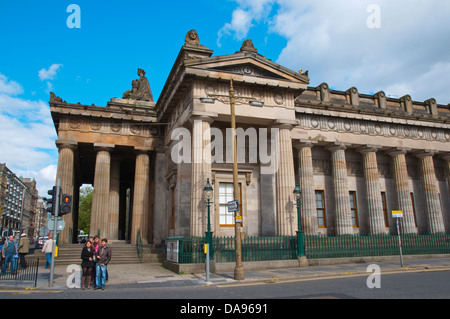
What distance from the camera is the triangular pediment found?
1839cm

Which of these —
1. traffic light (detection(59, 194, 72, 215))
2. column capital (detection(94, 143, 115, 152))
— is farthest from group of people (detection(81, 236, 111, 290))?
column capital (detection(94, 143, 115, 152))

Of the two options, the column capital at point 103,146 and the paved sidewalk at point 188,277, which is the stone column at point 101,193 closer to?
the column capital at point 103,146

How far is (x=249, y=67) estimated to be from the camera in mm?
19453

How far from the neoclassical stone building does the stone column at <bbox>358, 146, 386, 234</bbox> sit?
0.07m

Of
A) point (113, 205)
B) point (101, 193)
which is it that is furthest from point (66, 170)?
point (113, 205)

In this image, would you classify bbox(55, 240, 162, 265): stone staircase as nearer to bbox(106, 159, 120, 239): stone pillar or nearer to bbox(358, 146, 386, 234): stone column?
bbox(106, 159, 120, 239): stone pillar

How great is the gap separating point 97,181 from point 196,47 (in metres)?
11.2

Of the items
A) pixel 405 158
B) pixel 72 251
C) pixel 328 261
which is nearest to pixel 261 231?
pixel 328 261

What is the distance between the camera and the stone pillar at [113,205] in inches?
962

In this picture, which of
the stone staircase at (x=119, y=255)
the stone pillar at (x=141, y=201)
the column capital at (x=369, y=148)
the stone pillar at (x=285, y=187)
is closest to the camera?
the stone pillar at (x=285, y=187)

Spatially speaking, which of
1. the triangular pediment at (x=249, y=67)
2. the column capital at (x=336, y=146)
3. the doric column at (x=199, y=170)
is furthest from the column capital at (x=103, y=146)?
the column capital at (x=336, y=146)

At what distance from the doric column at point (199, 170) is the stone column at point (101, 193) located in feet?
28.3

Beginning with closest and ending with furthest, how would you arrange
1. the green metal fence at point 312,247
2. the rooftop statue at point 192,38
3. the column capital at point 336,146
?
the green metal fence at point 312,247, the rooftop statue at point 192,38, the column capital at point 336,146

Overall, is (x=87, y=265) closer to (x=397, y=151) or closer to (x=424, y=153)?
(x=397, y=151)
